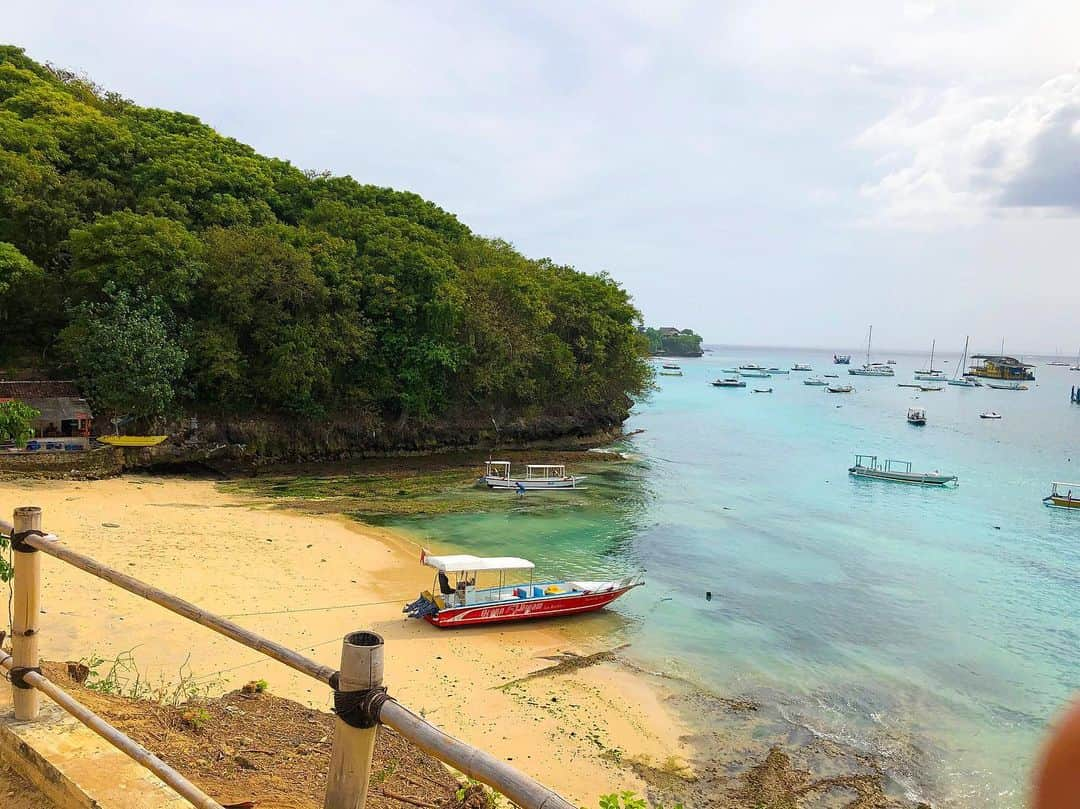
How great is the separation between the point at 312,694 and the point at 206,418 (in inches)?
840

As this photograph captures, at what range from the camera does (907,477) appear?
3412 centimetres

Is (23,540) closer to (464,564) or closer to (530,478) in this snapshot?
(464,564)

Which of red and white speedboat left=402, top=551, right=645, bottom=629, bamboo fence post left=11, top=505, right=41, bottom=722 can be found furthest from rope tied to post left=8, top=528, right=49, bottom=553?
red and white speedboat left=402, top=551, right=645, bottom=629

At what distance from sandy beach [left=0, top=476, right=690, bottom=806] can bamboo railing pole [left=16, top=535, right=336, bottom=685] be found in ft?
20.9

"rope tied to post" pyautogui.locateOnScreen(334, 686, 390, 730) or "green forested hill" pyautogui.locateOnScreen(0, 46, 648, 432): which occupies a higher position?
"green forested hill" pyautogui.locateOnScreen(0, 46, 648, 432)

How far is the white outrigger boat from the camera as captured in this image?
2766cm

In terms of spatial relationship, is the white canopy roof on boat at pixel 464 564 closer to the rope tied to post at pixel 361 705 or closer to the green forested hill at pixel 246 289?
the rope tied to post at pixel 361 705

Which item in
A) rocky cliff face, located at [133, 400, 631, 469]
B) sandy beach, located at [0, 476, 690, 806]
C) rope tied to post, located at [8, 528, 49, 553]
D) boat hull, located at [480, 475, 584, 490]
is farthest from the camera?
boat hull, located at [480, 475, 584, 490]

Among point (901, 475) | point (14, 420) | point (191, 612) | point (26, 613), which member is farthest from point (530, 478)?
point (191, 612)

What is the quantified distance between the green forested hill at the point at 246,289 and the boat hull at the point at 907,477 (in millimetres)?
12788

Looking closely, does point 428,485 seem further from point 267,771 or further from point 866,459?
point 866,459

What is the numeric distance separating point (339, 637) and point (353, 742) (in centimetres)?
1050

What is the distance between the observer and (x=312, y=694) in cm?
973

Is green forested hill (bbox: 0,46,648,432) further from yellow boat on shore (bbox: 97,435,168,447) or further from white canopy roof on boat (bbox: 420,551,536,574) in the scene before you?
white canopy roof on boat (bbox: 420,551,536,574)
